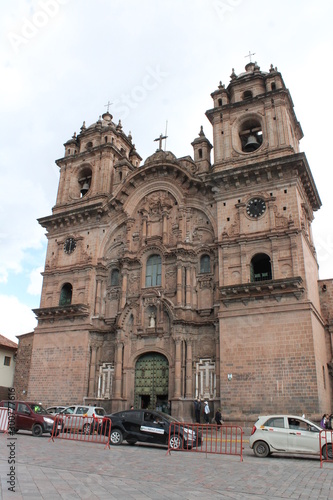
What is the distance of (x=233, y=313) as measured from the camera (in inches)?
954

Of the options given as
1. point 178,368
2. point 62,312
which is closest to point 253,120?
point 178,368

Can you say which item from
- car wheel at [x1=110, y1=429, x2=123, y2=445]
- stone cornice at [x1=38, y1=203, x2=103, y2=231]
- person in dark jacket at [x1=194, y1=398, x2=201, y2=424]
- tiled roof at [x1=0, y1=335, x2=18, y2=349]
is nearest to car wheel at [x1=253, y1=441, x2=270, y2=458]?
car wheel at [x1=110, y1=429, x2=123, y2=445]

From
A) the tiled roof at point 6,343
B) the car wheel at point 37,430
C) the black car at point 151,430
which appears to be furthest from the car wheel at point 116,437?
the tiled roof at point 6,343

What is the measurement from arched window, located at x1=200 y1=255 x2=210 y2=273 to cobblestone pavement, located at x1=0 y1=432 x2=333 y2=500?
46.3 feet

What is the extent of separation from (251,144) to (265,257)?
26.2ft

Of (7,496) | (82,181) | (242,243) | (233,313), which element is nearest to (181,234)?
(242,243)

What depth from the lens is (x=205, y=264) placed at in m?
28.0

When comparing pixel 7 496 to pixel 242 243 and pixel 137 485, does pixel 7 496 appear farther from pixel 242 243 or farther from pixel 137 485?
pixel 242 243

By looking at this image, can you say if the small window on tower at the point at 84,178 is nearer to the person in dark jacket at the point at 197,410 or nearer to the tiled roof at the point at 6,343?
the tiled roof at the point at 6,343

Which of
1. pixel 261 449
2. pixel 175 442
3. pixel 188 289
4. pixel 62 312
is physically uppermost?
pixel 188 289

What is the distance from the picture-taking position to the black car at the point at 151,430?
51.7 ft

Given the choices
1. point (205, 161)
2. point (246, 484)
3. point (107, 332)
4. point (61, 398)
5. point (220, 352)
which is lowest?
point (246, 484)

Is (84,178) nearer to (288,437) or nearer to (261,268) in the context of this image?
(261,268)

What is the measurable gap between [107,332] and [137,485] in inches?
829
